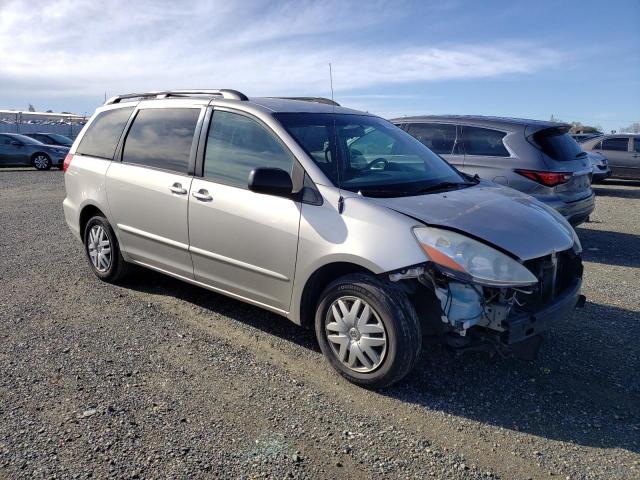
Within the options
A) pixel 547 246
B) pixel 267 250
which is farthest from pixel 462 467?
pixel 267 250

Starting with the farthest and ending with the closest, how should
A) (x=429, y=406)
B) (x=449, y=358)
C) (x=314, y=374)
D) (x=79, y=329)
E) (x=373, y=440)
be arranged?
(x=79, y=329), (x=449, y=358), (x=314, y=374), (x=429, y=406), (x=373, y=440)

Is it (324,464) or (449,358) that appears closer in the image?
(324,464)

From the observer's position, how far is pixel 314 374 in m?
3.84

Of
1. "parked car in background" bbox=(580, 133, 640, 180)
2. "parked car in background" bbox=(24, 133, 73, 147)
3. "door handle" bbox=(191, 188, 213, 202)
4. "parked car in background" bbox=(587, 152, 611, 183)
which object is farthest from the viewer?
"parked car in background" bbox=(24, 133, 73, 147)

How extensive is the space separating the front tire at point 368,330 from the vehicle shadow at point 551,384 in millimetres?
218

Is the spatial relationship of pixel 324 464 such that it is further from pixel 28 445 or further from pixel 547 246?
pixel 547 246

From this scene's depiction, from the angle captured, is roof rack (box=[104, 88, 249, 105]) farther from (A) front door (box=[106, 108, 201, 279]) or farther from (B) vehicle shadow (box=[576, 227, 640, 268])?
(B) vehicle shadow (box=[576, 227, 640, 268])

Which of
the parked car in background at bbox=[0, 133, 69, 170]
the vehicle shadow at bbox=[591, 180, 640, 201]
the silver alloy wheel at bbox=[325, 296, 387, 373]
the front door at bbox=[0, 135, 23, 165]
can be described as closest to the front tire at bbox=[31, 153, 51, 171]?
the parked car in background at bbox=[0, 133, 69, 170]

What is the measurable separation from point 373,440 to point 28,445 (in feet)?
6.02

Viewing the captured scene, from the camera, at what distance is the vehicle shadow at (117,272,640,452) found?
10.7 feet

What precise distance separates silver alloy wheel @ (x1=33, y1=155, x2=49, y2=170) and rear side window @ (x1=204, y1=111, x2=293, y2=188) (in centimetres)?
2001

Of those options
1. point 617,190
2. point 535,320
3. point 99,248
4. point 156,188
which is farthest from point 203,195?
point 617,190

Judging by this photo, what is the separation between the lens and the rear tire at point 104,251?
5.46m

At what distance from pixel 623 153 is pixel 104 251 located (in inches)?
632
